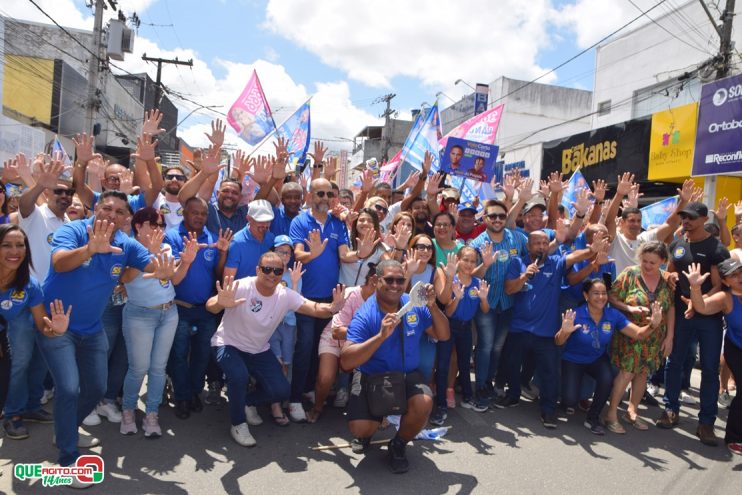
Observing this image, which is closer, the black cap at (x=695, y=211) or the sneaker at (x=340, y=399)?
the black cap at (x=695, y=211)

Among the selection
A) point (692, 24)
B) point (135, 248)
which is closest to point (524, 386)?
point (135, 248)

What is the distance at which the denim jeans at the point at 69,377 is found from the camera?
333 centimetres

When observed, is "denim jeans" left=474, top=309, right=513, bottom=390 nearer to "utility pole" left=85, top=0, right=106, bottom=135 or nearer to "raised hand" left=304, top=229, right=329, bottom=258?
"raised hand" left=304, top=229, right=329, bottom=258

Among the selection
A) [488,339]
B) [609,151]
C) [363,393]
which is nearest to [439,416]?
[488,339]

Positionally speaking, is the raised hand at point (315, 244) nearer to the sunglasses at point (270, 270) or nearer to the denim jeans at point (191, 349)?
the sunglasses at point (270, 270)

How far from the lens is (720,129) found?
10.2 m

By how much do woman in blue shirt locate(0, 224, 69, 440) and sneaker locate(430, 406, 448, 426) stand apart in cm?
318

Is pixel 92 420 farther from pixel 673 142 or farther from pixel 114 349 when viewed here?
pixel 673 142

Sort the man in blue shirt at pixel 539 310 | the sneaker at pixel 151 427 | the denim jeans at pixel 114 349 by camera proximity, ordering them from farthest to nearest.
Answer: the man in blue shirt at pixel 539 310
the denim jeans at pixel 114 349
the sneaker at pixel 151 427

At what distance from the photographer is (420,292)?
12.4ft

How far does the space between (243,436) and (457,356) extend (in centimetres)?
223

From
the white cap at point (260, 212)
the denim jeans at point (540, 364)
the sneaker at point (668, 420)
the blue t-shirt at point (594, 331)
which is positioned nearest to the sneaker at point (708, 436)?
the sneaker at point (668, 420)

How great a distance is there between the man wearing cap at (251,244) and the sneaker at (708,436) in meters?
4.37

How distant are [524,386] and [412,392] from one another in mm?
2441
